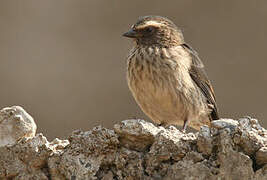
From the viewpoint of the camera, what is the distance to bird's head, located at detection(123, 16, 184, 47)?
8.28m

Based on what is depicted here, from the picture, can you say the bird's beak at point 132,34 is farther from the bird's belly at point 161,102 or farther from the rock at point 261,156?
the rock at point 261,156

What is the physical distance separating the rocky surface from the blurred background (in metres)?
6.60

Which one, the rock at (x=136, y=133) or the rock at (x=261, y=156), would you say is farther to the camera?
the rock at (x=136, y=133)

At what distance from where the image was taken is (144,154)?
599 cm

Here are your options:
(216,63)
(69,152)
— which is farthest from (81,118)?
(69,152)

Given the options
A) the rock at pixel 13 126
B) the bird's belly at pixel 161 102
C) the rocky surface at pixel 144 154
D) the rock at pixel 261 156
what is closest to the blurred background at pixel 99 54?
the bird's belly at pixel 161 102

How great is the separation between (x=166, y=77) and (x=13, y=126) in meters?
2.01

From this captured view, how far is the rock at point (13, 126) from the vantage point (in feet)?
20.3

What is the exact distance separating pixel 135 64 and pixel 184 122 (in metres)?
0.78

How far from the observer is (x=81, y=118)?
43.6ft

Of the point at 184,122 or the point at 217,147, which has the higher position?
the point at 217,147

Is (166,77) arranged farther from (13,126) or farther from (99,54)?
(99,54)

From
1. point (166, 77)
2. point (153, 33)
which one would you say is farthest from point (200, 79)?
point (166, 77)

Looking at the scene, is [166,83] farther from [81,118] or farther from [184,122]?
[81,118]
